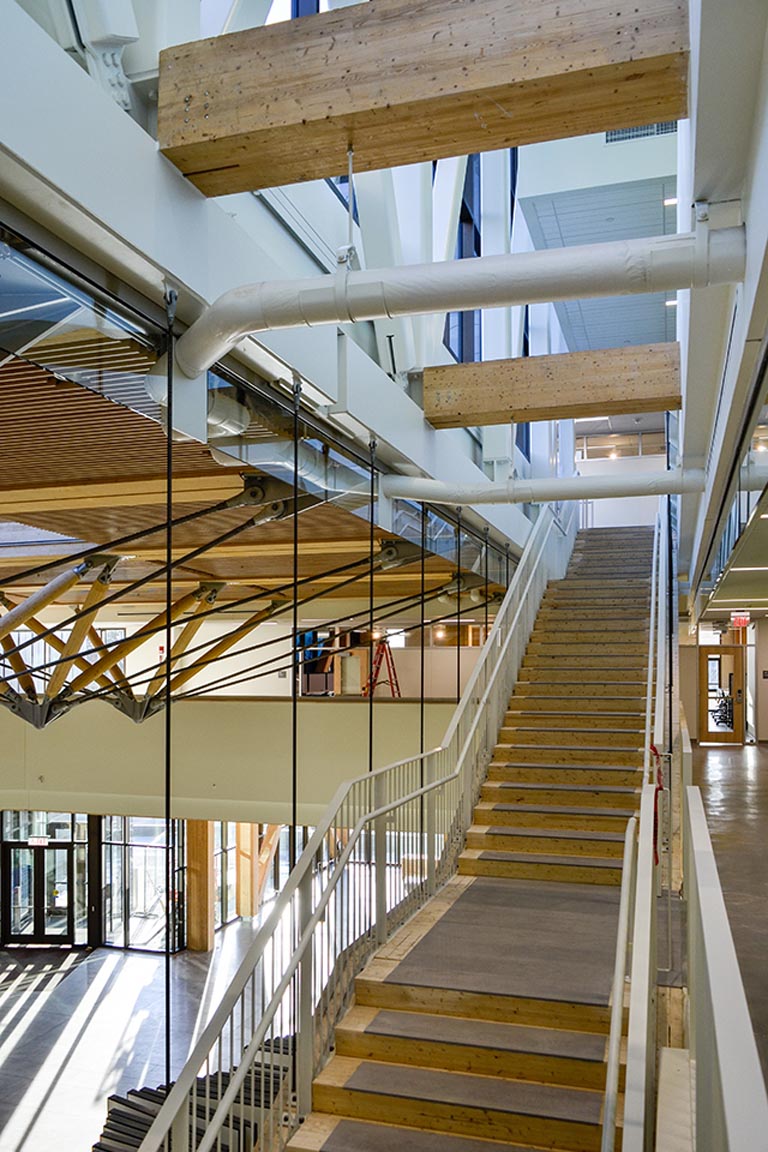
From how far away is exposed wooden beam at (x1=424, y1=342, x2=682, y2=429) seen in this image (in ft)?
23.4

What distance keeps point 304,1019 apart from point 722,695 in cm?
2234

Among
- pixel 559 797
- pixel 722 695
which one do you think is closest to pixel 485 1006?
pixel 559 797

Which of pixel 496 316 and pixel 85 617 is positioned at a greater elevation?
pixel 496 316

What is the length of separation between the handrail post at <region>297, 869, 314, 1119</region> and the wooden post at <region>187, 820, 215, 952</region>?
52.9 feet

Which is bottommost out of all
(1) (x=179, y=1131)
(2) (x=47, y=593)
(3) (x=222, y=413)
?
(1) (x=179, y=1131)

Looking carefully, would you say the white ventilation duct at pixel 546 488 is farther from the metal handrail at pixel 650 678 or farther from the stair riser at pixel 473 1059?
the stair riser at pixel 473 1059

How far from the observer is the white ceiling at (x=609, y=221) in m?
13.2

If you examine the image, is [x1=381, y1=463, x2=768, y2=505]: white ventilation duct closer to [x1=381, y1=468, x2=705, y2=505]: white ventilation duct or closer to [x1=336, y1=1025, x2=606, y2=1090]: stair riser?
[x1=381, y1=468, x2=705, y2=505]: white ventilation duct

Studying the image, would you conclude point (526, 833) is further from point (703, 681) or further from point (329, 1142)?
point (703, 681)

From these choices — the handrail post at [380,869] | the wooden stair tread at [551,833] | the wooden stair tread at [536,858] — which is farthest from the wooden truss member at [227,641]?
the handrail post at [380,869]

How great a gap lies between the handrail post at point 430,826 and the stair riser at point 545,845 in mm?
964

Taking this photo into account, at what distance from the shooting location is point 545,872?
8.17 metres

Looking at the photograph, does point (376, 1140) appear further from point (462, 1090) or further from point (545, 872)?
point (545, 872)

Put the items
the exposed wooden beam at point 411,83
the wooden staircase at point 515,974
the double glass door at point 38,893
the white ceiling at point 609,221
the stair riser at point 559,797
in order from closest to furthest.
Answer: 1. the exposed wooden beam at point 411,83
2. the wooden staircase at point 515,974
3. the stair riser at point 559,797
4. the white ceiling at point 609,221
5. the double glass door at point 38,893
